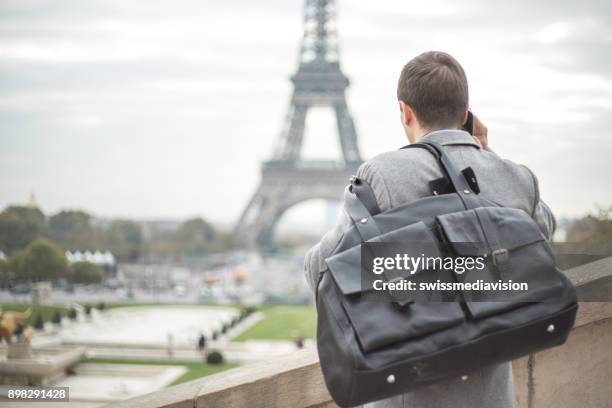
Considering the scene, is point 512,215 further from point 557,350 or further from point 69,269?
point 69,269

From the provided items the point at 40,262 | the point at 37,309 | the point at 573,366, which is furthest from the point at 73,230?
the point at 573,366

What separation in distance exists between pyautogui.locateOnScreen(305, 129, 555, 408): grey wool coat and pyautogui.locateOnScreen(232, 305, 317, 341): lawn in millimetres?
18719

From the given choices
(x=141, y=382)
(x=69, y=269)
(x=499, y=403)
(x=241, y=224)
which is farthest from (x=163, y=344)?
(x=499, y=403)

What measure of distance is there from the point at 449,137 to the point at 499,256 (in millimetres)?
334

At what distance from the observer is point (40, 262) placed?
15984 millimetres

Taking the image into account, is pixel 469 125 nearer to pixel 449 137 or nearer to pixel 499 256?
pixel 449 137

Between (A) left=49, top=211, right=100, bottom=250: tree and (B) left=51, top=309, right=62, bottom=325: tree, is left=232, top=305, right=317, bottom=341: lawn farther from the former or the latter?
(B) left=51, top=309, right=62, bottom=325: tree

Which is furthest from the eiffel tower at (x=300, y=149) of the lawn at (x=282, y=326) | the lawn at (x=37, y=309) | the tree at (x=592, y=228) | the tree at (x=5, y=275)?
the tree at (x=592, y=228)

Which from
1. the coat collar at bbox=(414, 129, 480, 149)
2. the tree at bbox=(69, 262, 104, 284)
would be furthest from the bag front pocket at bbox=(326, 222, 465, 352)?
the tree at bbox=(69, 262, 104, 284)

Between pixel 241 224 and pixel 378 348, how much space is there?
34120 mm

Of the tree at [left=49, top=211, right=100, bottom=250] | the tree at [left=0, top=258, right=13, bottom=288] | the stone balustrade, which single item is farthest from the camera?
the tree at [left=49, top=211, right=100, bottom=250]

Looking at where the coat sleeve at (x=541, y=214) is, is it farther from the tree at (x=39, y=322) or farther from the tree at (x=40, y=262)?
the tree at (x=39, y=322)

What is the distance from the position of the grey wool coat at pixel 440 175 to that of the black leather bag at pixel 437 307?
0.04m

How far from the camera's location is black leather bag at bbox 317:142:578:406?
143 cm
